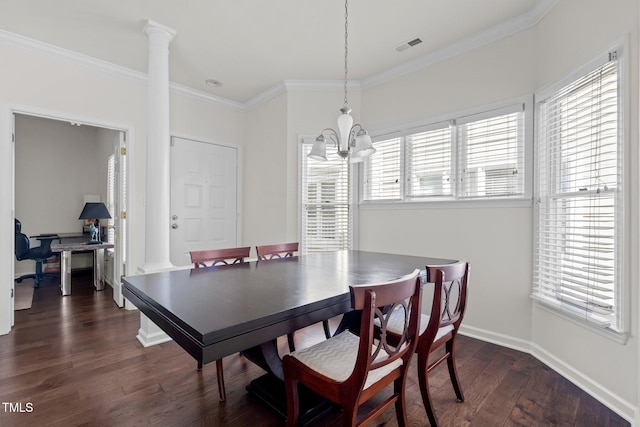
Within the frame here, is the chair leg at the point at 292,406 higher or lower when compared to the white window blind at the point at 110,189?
lower

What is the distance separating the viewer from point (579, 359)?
2072mm

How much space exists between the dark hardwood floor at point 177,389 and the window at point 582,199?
585mm

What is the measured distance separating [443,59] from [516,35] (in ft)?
2.12

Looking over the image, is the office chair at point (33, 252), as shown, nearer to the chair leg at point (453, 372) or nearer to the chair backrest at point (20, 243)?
the chair backrest at point (20, 243)

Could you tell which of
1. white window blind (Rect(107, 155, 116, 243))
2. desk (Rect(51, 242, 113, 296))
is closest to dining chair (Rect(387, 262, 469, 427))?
desk (Rect(51, 242, 113, 296))

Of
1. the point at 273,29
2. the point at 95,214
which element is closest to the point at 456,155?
the point at 273,29

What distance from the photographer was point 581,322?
2.06 metres

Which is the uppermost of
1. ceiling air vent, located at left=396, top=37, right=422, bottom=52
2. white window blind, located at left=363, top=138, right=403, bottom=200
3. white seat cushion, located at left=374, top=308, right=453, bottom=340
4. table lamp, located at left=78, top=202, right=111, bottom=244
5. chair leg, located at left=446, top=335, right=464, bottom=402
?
ceiling air vent, located at left=396, top=37, right=422, bottom=52

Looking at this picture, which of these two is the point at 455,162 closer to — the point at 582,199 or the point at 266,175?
the point at 582,199

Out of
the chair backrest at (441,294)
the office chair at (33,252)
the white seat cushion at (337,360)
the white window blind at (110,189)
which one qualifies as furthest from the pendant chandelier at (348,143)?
the office chair at (33,252)

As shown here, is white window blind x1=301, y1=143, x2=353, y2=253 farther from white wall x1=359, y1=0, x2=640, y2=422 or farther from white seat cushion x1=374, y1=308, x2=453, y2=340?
white seat cushion x1=374, y1=308, x2=453, y2=340

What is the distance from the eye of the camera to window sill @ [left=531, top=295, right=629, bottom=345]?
180 cm

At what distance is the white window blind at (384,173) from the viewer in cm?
346

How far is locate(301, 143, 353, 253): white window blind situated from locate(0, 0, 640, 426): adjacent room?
26mm
